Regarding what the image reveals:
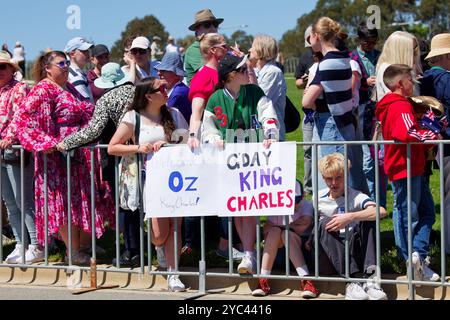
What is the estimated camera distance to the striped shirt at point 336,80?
770cm

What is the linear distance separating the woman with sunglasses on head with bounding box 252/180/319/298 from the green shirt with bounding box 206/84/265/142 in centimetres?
65

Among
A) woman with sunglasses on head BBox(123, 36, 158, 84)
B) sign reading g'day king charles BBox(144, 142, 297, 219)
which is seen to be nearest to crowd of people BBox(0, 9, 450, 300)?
sign reading g'day king charles BBox(144, 142, 297, 219)

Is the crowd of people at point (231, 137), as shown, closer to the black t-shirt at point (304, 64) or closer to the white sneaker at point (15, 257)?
the white sneaker at point (15, 257)

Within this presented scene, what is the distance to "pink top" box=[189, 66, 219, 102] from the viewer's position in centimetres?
765

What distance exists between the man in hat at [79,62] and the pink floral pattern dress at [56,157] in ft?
3.22

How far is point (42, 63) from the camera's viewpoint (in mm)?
8195

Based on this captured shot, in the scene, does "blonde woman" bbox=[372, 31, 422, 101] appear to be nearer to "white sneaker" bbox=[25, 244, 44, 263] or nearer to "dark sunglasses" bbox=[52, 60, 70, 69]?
"dark sunglasses" bbox=[52, 60, 70, 69]

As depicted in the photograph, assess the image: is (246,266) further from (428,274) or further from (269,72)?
(269,72)

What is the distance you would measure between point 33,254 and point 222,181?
2198mm

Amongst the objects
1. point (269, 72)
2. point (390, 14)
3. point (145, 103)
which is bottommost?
point (145, 103)

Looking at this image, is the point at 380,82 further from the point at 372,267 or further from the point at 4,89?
the point at 4,89

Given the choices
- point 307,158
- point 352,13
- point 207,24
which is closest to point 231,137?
point 207,24

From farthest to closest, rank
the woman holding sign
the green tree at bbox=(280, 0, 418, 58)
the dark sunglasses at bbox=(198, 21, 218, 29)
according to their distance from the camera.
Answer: the green tree at bbox=(280, 0, 418, 58) → the dark sunglasses at bbox=(198, 21, 218, 29) → the woman holding sign

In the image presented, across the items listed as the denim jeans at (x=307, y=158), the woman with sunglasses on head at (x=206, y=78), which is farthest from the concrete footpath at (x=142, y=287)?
the denim jeans at (x=307, y=158)
